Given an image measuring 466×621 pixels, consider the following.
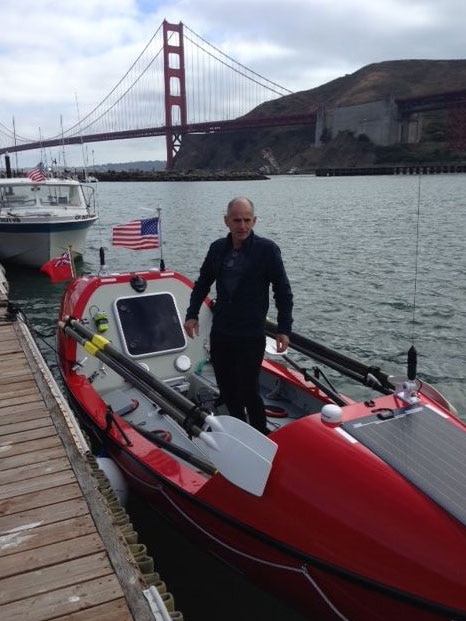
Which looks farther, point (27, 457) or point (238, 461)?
point (27, 457)

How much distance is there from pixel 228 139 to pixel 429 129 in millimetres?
51123

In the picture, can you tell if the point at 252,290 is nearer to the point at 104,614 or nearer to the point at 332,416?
the point at 332,416

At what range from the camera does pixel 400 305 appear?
12984 millimetres

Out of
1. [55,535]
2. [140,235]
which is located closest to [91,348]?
[55,535]

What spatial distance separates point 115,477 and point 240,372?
1628 mm

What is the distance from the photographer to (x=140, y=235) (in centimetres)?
880

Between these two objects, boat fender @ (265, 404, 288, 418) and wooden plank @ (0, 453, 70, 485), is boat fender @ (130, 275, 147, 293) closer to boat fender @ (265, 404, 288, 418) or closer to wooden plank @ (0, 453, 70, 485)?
boat fender @ (265, 404, 288, 418)

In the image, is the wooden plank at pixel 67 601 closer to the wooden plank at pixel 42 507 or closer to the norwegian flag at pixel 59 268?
the wooden plank at pixel 42 507

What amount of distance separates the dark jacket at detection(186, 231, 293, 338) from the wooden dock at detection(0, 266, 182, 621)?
1.57m

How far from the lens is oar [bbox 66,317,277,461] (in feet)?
11.0

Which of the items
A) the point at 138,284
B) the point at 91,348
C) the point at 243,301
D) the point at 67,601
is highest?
the point at 243,301

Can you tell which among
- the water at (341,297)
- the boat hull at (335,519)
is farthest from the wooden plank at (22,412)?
the water at (341,297)

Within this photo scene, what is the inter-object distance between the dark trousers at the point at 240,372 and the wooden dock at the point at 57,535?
1225 millimetres

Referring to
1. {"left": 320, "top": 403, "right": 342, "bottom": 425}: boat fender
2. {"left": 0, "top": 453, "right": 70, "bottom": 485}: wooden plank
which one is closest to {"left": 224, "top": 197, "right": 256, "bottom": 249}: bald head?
{"left": 320, "top": 403, "right": 342, "bottom": 425}: boat fender
